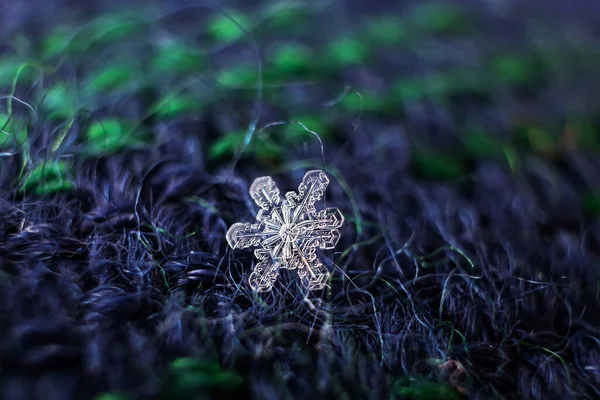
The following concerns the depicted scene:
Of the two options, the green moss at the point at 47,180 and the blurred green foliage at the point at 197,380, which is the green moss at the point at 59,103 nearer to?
the green moss at the point at 47,180

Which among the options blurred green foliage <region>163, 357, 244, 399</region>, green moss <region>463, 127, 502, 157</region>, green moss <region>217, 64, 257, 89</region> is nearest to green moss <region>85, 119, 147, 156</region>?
green moss <region>217, 64, 257, 89</region>

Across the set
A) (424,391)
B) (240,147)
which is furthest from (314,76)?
(424,391)

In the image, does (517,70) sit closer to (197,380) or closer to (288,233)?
(288,233)

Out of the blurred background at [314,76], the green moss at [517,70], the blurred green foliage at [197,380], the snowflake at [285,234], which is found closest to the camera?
the blurred green foliage at [197,380]

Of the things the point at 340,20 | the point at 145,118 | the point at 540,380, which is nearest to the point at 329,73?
the point at 340,20

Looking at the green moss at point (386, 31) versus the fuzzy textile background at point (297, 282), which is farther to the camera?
the green moss at point (386, 31)

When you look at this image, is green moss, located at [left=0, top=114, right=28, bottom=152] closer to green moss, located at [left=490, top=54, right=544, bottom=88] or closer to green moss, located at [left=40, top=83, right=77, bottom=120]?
green moss, located at [left=40, top=83, right=77, bottom=120]

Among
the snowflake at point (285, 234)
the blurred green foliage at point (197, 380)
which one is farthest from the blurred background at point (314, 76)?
the blurred green foliage at point (197, 380)
